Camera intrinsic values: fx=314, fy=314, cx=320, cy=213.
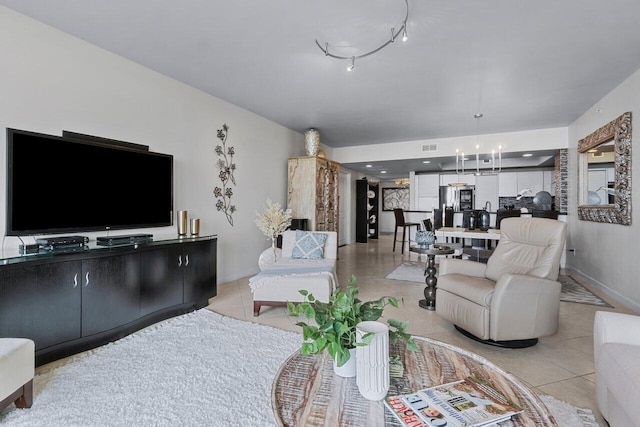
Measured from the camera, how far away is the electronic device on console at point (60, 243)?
2262mm

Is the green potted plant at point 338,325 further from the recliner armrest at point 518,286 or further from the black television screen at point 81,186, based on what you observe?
the black television screen at point 81,186

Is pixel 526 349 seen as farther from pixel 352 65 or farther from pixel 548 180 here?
pixel 548 180

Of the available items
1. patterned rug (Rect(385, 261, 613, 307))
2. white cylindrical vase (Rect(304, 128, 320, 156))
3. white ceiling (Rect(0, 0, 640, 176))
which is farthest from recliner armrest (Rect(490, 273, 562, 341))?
white cylindrical vase (Rect(304, 128, 320, 156))

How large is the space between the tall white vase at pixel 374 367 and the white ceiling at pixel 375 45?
2.17 meters

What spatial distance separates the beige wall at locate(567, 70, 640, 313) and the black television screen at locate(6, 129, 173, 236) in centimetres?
485

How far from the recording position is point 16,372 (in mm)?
1536

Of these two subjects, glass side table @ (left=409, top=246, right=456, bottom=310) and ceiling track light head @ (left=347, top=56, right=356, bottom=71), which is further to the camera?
glass side table @ (left=409, top=246, right=456, bottom=310)

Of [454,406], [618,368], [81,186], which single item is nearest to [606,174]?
[618,368]

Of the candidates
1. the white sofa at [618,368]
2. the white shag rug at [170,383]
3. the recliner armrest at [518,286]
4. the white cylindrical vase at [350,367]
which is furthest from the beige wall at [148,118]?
the white sofa at [618,368]

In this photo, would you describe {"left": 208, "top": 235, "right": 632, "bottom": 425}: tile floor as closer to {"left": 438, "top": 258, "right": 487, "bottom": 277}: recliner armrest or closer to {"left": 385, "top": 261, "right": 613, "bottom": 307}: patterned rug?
{"left": 385, "top": 261, "right": 613, "bottom": 307}: patterned rug

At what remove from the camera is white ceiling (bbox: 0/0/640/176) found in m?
2.24

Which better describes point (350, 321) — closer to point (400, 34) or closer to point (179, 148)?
point (400, 34)

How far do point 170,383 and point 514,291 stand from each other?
7.69 ft

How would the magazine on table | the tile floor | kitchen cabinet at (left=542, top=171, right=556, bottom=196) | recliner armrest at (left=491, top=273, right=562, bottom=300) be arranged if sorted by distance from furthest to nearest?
kitchen cabinet at (left=542, top=171, right=556, bottom=196) → recliner armrest at (left=491, top=273, right=562, bottom=300) → the tile floor → the magazine on table
